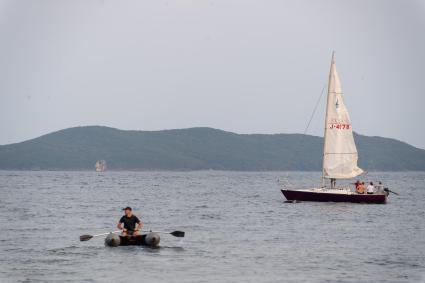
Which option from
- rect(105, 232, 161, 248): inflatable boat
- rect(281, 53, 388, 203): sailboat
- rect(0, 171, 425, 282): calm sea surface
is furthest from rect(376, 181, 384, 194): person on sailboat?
rect(105, 232, 161, 248): inflatable boat

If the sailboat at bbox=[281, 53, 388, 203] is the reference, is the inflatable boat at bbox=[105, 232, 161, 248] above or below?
below

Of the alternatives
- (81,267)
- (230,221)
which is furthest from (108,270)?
(230,221)

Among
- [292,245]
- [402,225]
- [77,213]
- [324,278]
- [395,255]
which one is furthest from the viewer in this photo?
[77,213]

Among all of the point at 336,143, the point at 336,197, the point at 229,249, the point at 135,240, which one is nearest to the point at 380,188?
the point at 336,143

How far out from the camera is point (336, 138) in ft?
270

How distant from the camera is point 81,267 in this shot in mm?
37156

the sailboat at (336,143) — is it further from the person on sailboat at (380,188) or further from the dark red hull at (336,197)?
the person on sailboat at (380,188)

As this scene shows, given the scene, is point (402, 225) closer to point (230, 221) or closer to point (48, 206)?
point (230, 221)

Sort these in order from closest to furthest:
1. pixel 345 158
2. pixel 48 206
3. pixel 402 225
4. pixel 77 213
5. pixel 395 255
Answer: pixel 395 255 < pixel 402 225 < pixel 77 213 < pixel 345 158 < pixel 48 206

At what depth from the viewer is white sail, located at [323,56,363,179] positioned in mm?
81688

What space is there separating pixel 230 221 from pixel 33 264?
29.5m

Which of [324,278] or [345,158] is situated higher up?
[345,158]

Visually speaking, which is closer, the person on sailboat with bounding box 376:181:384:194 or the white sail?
the white sail

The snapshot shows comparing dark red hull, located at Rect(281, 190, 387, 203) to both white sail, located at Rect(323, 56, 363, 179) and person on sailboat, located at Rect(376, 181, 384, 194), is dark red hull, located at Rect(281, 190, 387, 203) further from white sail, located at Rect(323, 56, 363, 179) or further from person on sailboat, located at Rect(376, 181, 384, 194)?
white sail, located at Rect(323, 56, 363, 179)
